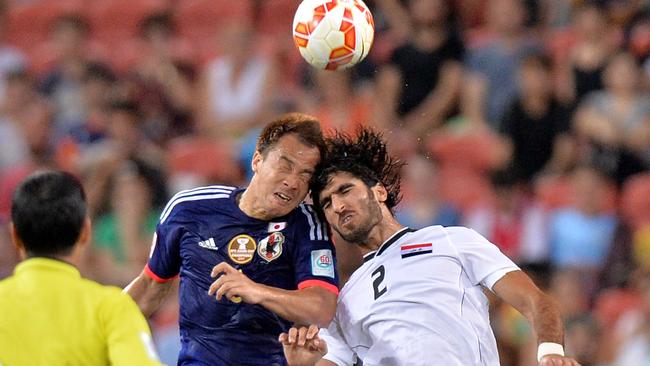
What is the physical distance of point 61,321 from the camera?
3947 mm

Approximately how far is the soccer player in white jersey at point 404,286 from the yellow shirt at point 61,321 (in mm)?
1611

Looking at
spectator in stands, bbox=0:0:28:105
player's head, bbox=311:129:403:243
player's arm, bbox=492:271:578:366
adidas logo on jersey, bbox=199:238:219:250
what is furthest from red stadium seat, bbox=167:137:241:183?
player's arm, bbox=492:271:578:366

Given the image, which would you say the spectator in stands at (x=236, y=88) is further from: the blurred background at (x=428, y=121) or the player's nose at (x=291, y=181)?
the player's nose at (x=291, y=181)

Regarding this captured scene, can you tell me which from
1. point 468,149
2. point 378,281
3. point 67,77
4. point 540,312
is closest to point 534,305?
point 540,312

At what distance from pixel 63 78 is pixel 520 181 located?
16.4 feet

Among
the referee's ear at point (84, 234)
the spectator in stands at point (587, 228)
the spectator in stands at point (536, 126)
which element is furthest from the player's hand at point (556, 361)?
the spectator in stands at point (536, 126)

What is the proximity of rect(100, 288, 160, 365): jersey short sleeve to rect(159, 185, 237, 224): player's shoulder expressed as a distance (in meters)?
1.92

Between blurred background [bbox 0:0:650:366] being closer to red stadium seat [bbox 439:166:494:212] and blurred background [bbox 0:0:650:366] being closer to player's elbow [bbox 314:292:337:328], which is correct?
red stadium seat [bbox 439:166:494:212]

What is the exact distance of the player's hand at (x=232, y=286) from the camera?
503 cm

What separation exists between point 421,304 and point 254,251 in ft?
2.90

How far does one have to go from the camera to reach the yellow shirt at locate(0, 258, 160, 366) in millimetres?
3910

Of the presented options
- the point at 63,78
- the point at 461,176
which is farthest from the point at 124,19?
the point at 461,176

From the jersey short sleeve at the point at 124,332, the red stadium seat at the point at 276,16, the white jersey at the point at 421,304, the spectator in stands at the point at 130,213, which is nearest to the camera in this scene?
the jersey short sleeve at the point at 124,332

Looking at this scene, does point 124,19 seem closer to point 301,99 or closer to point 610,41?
point 301,99
